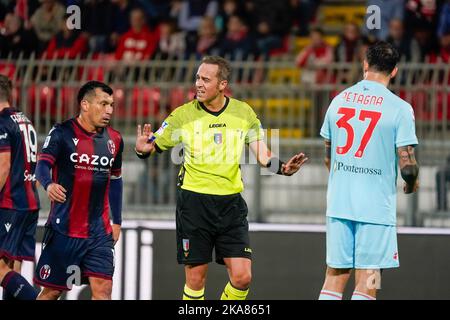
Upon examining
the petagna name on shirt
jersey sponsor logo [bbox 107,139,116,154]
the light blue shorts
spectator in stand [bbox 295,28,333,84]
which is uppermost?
spectator in stand [bbox 295,28,333,84]

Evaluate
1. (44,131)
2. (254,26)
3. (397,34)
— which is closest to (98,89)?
(44,131)

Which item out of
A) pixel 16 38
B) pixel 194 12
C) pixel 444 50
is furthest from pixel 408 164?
pixel 194 12

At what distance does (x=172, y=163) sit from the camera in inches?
457

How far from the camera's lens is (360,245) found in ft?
27.0

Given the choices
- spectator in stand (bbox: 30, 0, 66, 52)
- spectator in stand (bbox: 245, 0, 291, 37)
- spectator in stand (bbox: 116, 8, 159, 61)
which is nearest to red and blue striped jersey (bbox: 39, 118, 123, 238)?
spectator in stand (bbox: 116, 8, 159, 61)

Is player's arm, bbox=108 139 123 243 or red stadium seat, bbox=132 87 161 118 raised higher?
red stadium seat, bbox=132 87 161 118

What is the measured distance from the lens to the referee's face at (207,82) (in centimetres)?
899

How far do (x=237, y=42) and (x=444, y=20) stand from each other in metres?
3.03

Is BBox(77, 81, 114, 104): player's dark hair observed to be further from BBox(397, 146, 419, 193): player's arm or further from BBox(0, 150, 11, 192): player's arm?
BBox(397, 146, 419, 193): player's arm

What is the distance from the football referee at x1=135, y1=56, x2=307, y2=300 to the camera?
9023mm

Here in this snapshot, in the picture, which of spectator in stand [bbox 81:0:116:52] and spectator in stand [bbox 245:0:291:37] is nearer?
spectator in stand [bbox 81:0:116:52]

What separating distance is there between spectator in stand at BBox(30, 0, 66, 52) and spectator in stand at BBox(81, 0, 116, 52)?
37 cm

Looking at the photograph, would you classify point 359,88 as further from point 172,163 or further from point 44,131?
point 44,131

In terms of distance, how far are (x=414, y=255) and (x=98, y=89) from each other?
407cm
